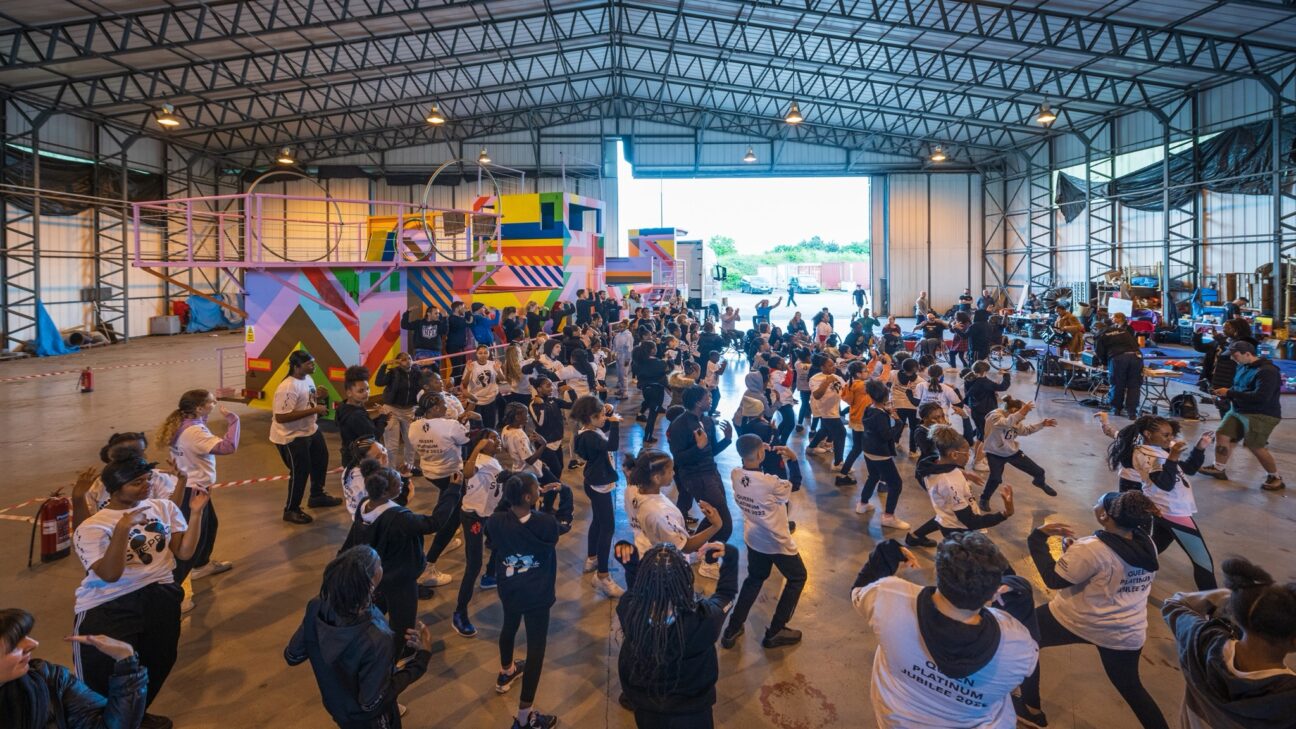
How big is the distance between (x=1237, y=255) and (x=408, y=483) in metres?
25.5

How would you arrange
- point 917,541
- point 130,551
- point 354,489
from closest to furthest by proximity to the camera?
point 130,551, point 354,489, point 917,541

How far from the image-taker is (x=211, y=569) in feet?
19.5

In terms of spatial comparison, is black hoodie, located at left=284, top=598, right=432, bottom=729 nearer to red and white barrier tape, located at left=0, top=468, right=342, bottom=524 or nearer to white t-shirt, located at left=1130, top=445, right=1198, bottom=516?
white t-shirt, located at left=1130, top=445, right=1198, bottom=516

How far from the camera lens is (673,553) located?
8.99 ft

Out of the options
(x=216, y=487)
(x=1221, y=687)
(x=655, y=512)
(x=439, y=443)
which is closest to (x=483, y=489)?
(x=439, y=443)

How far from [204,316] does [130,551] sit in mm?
31937

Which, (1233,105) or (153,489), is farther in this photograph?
(1233,105)

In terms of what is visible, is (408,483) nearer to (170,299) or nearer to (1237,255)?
(1237,255)

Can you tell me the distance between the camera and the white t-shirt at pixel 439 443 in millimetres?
5617

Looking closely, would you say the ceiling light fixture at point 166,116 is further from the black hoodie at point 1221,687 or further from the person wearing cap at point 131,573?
the black hoodie at point 1221,687

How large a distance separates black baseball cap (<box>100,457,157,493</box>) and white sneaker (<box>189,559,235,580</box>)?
2.93 metres

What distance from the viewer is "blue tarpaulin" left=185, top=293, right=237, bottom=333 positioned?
29891mm

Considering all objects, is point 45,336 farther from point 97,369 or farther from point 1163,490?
→ point 1163,490

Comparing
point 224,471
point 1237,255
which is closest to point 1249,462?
point 224,471
